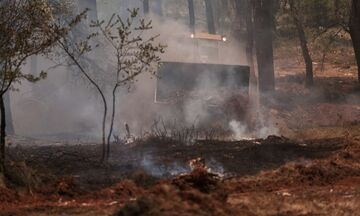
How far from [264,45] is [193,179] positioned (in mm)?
17348

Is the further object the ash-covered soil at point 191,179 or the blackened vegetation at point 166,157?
the blackened vegetation at point 166,157

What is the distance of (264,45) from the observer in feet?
81.4

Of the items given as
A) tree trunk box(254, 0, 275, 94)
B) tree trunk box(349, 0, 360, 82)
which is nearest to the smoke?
tree trunk box(254, 0, 275, 94)

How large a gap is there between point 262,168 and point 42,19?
17.5ft

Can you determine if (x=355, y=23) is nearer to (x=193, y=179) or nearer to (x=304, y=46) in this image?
(x=304, y=46)

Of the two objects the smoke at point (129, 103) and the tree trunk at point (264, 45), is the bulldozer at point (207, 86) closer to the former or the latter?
the smoke at point (129, 103)

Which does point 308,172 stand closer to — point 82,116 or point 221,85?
point 221,85

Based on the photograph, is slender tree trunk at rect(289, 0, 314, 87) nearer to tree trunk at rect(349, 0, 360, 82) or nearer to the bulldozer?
tree trunk at rect(349, 0, 360, 82)

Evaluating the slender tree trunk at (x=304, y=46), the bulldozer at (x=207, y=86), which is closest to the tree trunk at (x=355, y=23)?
the slender tree trunk at (x=304, y=46)

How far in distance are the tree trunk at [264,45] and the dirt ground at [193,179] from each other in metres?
7.25

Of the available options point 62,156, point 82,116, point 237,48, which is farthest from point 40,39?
point 237,48

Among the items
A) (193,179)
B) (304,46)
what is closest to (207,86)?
(304,46)

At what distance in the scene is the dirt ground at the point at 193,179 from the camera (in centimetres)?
759

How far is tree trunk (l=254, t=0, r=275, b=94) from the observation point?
24391 millimetres
